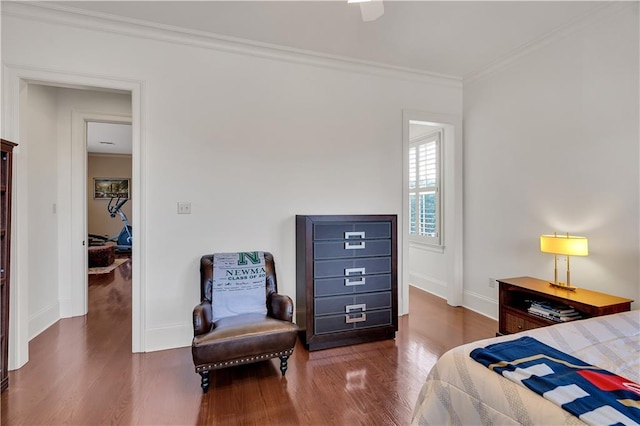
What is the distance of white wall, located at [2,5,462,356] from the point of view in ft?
8.89

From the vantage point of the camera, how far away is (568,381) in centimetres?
101

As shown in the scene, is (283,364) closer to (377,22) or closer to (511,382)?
(511,382)

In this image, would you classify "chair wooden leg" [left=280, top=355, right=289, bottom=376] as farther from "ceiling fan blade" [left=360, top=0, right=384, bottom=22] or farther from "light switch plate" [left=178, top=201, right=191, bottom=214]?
"ceiling fan blade" [left=360, top=0, right=384, bottom=22]

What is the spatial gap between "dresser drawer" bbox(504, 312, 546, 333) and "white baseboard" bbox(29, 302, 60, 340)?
4494 mm

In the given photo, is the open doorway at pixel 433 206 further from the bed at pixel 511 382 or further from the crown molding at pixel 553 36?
the bed at pixel 511 382

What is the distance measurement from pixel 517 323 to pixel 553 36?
8.78 ft

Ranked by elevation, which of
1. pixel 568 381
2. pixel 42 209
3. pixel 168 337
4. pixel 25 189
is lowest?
pixel 168 337

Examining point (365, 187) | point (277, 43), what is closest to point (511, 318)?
point (365, 187)

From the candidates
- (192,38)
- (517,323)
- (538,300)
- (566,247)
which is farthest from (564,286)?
(192,38)

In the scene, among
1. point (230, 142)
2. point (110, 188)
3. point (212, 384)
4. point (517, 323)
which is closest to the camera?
point (212, 384)

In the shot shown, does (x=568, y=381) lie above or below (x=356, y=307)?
above

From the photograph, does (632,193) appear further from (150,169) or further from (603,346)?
(150,169)

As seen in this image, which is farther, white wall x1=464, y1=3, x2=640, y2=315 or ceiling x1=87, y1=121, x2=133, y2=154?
ceiling x1=87, y1=121, x2=133, y2=154

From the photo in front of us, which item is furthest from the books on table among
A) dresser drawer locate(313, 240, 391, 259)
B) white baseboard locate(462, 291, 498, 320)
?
dresser drawer locate(313, 240, 391, 259)
